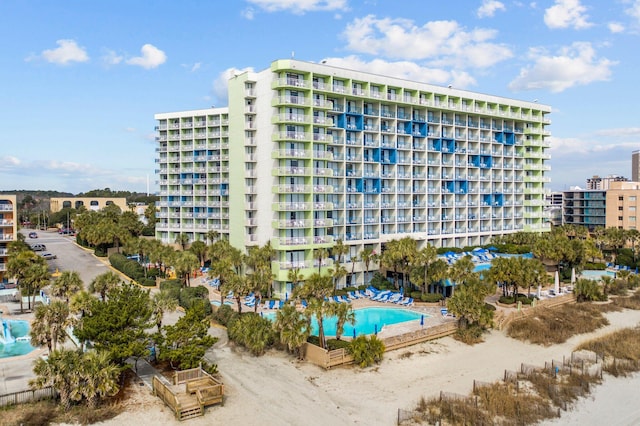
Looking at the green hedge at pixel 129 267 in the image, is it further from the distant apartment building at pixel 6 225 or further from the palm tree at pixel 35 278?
the palm tree at pixel 35 278

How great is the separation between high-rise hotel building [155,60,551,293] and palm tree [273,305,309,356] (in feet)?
72.8

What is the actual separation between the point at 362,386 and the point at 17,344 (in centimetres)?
3010

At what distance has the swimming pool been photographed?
4753cm

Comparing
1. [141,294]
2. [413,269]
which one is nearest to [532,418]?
[141,294]

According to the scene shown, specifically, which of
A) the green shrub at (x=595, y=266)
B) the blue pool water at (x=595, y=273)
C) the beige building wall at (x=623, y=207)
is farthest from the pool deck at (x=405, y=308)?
the beige building wall at (x=623, y=207)

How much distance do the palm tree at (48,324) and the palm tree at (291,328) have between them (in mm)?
14902

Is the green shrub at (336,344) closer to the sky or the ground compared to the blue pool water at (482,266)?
closer to the ground

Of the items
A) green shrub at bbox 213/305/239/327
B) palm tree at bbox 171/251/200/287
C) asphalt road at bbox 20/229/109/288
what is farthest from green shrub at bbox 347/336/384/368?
asphalt road at bbox 20/229/109/288

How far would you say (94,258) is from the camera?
286ft

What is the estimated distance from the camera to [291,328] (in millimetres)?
36750

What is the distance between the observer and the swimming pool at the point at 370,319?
4753 centimetres

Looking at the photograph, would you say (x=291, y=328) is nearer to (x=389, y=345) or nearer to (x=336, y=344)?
(x=336, y=344)

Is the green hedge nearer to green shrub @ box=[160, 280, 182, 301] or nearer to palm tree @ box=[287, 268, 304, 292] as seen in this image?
green shrub @ box=[160, 280, 182, 301]

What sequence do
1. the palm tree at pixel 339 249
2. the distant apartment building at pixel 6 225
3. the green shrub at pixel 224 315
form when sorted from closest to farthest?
the green shrub at pixel 224 315 < the palm tree at pixel 339 249 < the distant apartment building at pixel 6 225
